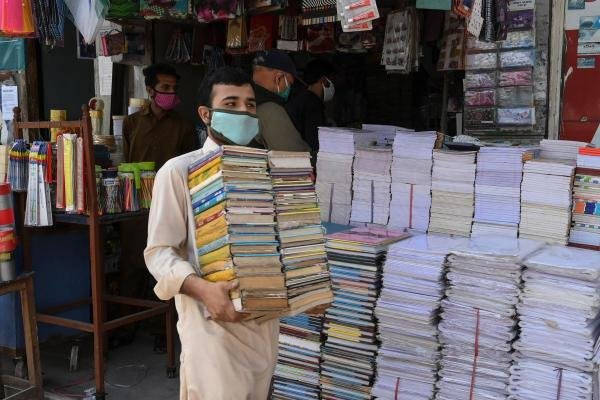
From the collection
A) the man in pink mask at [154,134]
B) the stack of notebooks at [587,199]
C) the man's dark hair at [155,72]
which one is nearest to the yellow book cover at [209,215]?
the stack of notebooks at [587,199]

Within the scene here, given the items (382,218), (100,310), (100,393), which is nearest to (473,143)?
(382,218)

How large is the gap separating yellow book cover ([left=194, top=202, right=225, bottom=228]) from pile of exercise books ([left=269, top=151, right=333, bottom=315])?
0.20 meters

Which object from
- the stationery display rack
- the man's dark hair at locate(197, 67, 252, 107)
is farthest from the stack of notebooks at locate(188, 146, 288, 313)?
the stationery display rack

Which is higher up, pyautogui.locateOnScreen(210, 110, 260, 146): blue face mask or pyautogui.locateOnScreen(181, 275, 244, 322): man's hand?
pyautogui.locateOnScreen(210, 110, 260, 146): blue face mask

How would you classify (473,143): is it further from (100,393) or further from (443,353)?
(100,393)

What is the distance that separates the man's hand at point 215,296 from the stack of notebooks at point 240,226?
24 mm

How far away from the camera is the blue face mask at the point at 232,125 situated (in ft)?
6.82

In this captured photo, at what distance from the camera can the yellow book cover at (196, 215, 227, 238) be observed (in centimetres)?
186

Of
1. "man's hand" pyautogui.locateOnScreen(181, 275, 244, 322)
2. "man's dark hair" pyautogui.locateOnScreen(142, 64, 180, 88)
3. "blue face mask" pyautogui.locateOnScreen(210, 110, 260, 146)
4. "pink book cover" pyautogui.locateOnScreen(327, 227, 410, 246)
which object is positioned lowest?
"pink book cover" pyautogui.locateOnScreen(327, 227, 410, 246)

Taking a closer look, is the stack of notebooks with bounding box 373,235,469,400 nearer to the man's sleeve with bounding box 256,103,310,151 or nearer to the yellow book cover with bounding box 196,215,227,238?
the man's sleeve with bounding box 256,103,310,151

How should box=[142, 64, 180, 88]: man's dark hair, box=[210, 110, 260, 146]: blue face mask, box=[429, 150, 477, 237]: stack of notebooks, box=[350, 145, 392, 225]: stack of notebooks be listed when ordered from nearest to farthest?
box=[210, 110, 260, 146]: blue face mask < box=[429, 150, 477, 237]: stack of notebooks < box=[350, 145, 392, 225]: stack of notebooks < box=[142, 64, 180, 88]: man's dark hair

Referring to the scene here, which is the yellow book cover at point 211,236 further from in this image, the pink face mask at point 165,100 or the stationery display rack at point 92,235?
the pink face mask at point 165,100

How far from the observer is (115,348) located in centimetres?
476

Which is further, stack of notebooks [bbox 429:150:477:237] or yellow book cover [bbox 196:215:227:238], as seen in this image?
stack of notebooks [bbox 429:150:477:237]
